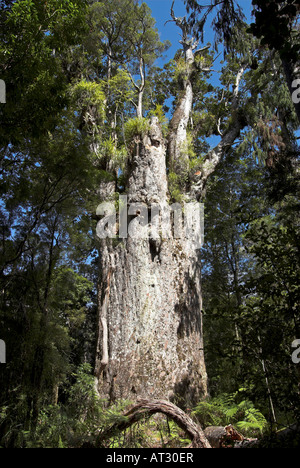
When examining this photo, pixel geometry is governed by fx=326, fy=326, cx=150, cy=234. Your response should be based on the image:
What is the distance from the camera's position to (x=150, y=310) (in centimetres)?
680

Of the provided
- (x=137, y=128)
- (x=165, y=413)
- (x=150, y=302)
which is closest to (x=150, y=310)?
(x=150, y=302)

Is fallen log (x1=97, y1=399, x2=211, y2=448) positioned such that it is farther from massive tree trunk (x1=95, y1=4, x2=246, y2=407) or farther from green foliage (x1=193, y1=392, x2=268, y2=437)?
massive tree trunk (x1=95, y1=4, x2=246, y2=407)

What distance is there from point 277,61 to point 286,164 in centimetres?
419

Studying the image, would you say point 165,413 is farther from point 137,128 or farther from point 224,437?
point 137,128

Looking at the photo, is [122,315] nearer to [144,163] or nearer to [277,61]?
[144,163]

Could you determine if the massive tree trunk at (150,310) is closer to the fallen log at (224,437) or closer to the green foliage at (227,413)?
the green foliage at (227,413)

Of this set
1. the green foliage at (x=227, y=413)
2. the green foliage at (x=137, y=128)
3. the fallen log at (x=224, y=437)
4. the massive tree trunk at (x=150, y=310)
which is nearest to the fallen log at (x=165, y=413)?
the fallen log at (x=224, y=437)

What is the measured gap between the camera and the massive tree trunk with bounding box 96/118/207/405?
6.27 m

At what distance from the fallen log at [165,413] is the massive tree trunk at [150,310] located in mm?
3376

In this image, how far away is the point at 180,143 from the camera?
31.1ft

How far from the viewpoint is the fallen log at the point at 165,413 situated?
103 inches

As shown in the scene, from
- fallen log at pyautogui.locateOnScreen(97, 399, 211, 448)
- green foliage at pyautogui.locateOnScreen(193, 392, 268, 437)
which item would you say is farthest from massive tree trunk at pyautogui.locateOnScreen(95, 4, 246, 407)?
fallen log at pyautogui.locateOnScreen(97, 399, 211, 448)
